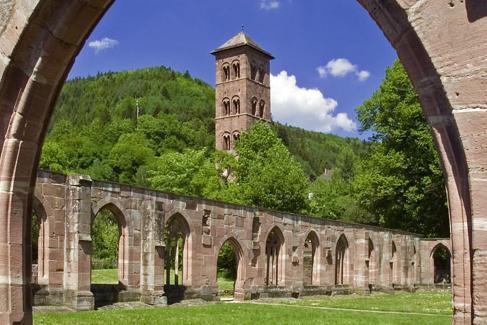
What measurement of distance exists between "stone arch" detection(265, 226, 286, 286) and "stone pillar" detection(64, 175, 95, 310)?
1096 cm

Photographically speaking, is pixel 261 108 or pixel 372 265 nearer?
pixel 372 265

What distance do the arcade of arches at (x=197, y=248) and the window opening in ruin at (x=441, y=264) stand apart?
199 cm

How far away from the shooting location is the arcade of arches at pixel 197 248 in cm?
1881

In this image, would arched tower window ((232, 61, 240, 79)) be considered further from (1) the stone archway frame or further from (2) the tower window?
(1) the stone archway frame

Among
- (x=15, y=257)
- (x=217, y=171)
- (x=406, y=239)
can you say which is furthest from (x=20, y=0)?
(x=217, y=171)

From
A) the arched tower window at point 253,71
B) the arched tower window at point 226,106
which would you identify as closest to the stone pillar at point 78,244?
the arched tower window at point 226,106

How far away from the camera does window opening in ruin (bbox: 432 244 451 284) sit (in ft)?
132

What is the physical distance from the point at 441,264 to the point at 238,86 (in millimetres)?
29440

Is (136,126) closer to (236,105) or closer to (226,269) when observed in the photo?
(236,105)

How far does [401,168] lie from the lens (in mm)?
38750

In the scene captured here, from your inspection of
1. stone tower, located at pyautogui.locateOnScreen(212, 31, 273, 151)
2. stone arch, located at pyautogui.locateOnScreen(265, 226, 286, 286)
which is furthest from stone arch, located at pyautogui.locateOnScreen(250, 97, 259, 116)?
stone arch, located at pyautogui.locateOnScreen(265, 226, 286, 286)

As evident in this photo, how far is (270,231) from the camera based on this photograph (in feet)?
92.3

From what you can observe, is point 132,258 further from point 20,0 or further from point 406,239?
point 406,239

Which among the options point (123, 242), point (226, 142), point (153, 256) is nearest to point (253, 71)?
point (226, 142)
